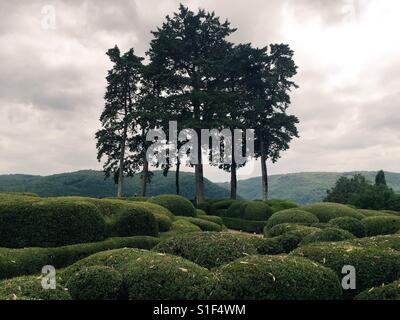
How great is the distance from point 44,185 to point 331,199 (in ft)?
301

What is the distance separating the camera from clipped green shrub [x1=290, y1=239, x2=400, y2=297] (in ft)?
32.4

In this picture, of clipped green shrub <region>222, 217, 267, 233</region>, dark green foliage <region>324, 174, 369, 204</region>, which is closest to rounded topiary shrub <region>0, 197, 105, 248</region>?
clipped green shrub <region>222, 217, 267, 233</region>

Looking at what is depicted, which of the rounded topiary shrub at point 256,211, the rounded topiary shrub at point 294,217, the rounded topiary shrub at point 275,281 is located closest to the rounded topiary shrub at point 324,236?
the rounded topiary shrub at point 275,281

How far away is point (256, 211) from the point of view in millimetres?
32219

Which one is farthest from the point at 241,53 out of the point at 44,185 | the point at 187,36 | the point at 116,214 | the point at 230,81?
the point at 44,185

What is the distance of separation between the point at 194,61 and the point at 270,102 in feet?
31.1

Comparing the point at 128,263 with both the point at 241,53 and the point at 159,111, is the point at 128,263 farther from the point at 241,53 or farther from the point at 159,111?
the point at 241,53

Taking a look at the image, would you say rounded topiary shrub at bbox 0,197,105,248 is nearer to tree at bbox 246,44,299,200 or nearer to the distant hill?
tree at bbox 246,44,299,200

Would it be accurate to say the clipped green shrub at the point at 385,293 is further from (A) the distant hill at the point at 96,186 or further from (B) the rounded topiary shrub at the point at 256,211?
(A) the distant hill at the point at 96,186

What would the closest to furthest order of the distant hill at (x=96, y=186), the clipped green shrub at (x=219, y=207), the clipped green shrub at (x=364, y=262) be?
the clipped green shrub at (x=364, y=262), the clipped green shrub at (x=219, y=207), the distant hill at (x=96, y=186)

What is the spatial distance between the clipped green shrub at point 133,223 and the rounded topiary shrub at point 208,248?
5.26 m

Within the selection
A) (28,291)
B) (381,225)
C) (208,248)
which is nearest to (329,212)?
(381,225)

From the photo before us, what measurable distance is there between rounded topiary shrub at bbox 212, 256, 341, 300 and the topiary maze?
0.02 m

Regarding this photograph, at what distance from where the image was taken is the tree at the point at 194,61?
133ft
